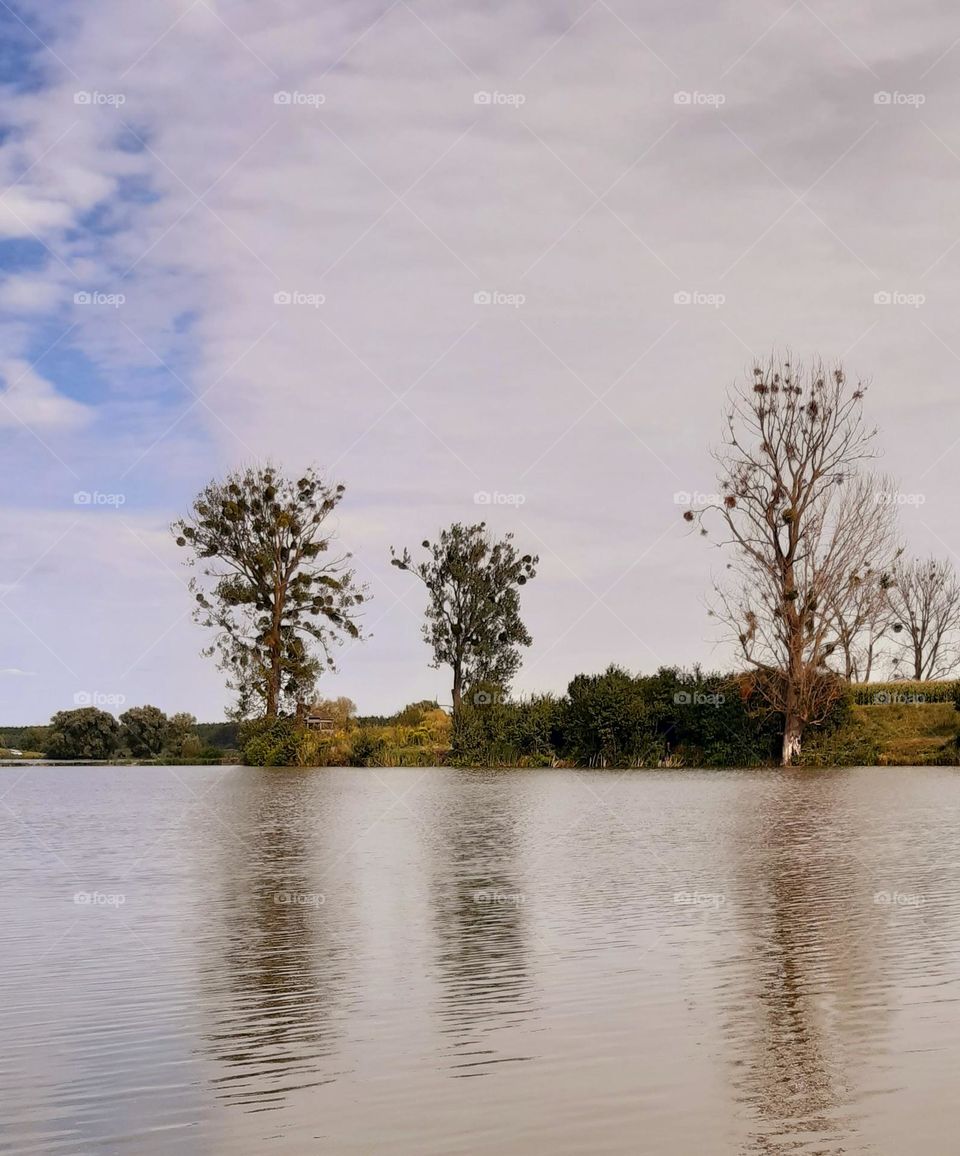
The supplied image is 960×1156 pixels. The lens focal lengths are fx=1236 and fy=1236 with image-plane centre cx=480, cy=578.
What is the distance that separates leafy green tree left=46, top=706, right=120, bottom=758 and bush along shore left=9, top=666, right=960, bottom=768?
41.1 feet

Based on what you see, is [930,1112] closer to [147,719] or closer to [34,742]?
[147,719]

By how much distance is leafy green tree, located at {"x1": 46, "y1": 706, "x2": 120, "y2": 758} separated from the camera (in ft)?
198

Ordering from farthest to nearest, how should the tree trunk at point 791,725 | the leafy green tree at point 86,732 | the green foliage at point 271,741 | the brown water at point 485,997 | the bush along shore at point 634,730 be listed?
the leafy green tree at point 86,732 < the green foliage at point 271,741 < the bush along shore at point 634,730 < the tree trunk at point 791,725 < the brown water at point 485,997

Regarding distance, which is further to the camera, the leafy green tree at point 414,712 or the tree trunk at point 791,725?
the leafy green tree at point 414,712

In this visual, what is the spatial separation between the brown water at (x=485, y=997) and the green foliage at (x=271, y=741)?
30.3m

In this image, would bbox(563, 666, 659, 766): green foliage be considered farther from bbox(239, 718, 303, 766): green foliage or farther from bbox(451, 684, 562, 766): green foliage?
bbox(239, 718, 303, 766): green foliage

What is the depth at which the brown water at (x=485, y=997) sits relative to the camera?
4.98 metres

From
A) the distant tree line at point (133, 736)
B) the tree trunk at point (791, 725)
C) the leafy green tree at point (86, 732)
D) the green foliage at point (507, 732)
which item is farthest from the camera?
the leafy green tree at point (86, 732)

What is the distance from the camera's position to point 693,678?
146 feet

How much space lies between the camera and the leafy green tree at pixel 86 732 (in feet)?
198

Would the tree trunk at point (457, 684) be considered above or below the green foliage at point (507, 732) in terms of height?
above

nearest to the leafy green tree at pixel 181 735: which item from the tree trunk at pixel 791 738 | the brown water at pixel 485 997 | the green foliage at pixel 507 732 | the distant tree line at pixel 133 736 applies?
the distant tree line at pixel 133 736

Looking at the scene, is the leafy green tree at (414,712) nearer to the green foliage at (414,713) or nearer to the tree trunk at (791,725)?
the green foliage at (414,713)

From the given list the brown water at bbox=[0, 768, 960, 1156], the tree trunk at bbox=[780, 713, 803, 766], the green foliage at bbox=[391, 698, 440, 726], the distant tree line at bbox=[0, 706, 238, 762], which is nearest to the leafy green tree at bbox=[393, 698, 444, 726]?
the green foliage at bbox=[391, 698, 440, 726]
